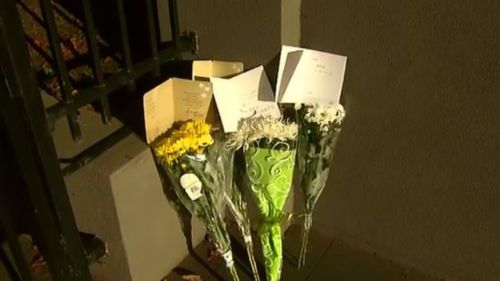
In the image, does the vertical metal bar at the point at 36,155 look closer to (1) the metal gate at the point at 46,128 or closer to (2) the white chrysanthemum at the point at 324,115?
(1) the metal gate at the point at 46,128

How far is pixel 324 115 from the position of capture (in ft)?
4.60

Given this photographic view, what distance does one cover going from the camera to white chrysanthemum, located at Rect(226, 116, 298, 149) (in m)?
1.40

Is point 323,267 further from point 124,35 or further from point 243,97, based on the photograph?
point 124,35

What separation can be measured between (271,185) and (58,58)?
61cm

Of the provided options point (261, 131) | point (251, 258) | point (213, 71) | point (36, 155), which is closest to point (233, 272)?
point (251, 258)

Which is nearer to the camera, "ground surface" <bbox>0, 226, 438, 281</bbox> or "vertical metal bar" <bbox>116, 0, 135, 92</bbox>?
"vertical metal bar" <bbox>116, 0, 135, 92</bbox>

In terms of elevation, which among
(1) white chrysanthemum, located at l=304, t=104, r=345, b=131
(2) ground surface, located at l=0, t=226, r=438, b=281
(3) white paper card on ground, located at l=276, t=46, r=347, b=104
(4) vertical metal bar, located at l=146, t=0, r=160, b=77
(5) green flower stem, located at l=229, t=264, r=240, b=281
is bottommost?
(2) ground surface, located at l=0, t=226, r=438, b=281

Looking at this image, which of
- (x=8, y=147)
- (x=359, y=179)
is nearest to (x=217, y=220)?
(x=359, y=179)

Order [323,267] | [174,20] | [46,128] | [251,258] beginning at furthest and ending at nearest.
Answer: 1. [323,267]
2. [251,258]
3. [174,20]
4. [46,128]

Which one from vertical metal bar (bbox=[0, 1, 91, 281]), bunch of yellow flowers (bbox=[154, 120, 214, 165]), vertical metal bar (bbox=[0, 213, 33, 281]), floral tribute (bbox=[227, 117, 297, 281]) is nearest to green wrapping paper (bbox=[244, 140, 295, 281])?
floral tribute (bbox=[227, 117, 297, 281])

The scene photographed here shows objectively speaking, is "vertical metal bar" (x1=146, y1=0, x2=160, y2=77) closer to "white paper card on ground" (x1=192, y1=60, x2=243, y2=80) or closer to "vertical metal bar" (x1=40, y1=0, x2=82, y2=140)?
"white paper card on ground" (x1=192, y1=60, x2=243, y2=80)

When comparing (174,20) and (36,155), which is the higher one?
(174,20)

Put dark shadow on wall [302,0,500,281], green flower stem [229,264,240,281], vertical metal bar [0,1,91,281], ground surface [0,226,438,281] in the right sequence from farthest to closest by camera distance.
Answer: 1. ground surface [0,226,438,281]
2. green flower stem [229,264,240,281]
3. dark shadow on wall [302,0,500,281]
4. vertical metal bar [0,1,91,281]

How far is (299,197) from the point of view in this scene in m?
1.80
